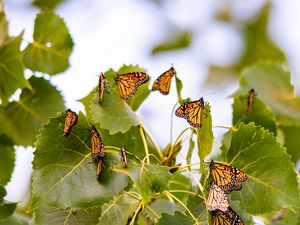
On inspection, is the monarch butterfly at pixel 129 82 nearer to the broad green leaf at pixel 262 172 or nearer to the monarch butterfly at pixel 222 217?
the broad green leaf at pixel 262 172


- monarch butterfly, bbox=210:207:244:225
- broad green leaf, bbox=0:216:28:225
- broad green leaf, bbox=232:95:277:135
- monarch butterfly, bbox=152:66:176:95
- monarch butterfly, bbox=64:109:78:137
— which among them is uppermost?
broad green leaf, bbox=232:95:277:135

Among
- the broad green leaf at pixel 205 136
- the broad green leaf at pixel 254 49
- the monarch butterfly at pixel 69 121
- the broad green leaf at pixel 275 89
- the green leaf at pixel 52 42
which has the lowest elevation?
the monarch butterfly at pixel 69 121

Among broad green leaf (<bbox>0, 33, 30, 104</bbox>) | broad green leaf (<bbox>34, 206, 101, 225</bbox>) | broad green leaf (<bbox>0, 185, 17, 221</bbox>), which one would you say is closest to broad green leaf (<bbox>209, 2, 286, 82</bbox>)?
broad green leaf (<bbox>0, 33, 30, 104</bbox>)

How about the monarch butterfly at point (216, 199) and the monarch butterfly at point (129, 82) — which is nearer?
the monarch butterfly at point (216, 199)

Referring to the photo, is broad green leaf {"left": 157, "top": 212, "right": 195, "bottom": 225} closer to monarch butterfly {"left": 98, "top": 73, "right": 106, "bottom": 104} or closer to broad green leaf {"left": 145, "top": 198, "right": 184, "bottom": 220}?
broad green leaf {"left": 145, "top": 198, "right": 184, "bottom": 220}

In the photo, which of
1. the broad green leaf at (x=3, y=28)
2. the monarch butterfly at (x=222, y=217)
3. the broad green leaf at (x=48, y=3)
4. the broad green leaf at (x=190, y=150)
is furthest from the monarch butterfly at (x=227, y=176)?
the broad green leaf at (x=48, y=3)

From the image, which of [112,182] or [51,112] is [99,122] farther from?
[51,112]
